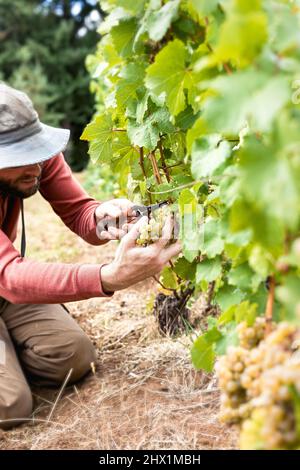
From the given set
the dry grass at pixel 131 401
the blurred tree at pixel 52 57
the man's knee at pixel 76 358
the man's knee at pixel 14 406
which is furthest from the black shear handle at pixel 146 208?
the blurred tree at pixel 52 57

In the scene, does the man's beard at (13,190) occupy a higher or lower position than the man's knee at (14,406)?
higher

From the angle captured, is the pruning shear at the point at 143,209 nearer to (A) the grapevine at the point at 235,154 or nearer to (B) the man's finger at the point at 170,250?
(A) the grapevine at the point at 235,154

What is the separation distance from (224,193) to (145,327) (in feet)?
6.07

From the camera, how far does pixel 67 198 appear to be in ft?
10.1

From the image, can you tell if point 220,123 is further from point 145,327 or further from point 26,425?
point 145,327

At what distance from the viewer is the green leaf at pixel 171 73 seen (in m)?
1.53

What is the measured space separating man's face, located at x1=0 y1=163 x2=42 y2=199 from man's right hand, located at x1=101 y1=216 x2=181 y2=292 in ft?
2.28

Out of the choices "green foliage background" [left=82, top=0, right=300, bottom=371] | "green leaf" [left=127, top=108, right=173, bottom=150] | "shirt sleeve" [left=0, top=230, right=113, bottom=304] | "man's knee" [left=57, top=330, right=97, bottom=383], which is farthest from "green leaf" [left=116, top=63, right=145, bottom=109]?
"man's knee" [left=57, top=330, right=97, bottom=383]

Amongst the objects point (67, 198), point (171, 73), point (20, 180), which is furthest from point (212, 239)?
point (67, 198)

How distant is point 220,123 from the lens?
107cm

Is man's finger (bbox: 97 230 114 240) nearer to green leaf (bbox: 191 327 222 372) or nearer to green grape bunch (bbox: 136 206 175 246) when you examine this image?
green grape bunch (bbox: 136 206 175 246)

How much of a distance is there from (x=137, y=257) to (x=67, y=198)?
113 centimetres

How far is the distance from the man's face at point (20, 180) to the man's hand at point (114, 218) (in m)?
0.37

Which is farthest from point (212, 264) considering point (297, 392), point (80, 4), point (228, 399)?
point (80, 4)
